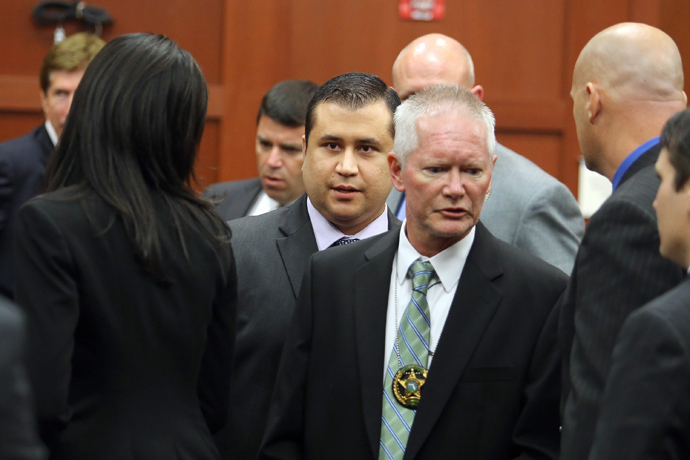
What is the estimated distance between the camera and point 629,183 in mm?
1784

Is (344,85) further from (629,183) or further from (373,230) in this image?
(629,183)

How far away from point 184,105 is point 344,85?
724 millimetres

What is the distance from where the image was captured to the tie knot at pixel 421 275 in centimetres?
198

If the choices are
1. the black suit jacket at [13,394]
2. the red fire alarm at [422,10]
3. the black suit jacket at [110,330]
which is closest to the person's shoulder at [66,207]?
the black suit jacket at [110,330]

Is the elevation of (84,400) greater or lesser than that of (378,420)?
greater

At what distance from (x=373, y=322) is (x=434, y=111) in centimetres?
49

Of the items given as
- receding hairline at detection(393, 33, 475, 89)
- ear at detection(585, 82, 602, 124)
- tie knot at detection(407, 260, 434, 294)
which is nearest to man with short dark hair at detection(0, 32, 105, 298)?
receding hairline at detection(393, 33, 475, 89)

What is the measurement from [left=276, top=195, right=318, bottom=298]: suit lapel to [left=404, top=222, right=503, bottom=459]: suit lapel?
50 cm

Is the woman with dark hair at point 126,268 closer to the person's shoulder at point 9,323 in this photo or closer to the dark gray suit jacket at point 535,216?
the person's shoulder at point 9,323

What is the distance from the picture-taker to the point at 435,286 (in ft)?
6.56

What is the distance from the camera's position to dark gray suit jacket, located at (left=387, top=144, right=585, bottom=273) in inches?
111

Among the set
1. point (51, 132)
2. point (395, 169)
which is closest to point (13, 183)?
point (51, 132)

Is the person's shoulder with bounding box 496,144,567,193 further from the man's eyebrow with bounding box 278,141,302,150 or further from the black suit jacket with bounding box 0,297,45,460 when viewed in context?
the black suit jacket with bounding box 0,297,45,460

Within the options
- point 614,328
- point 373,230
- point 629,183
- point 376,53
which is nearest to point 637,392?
point 614,328
